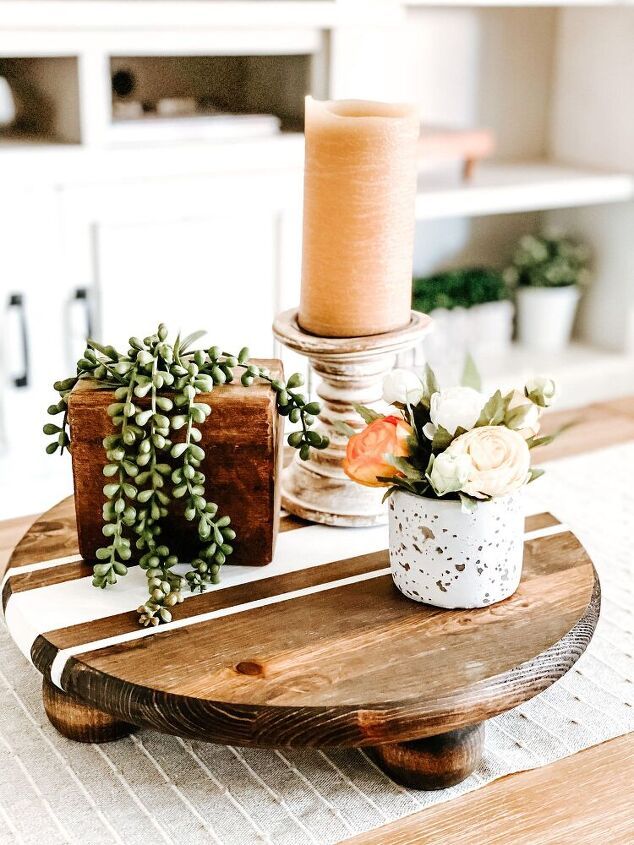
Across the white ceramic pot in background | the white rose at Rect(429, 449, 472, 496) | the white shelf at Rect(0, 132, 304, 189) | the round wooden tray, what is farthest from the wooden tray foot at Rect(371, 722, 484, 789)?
the white ceramic pot in background

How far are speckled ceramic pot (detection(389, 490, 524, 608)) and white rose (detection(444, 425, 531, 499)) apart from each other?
0.03 metres

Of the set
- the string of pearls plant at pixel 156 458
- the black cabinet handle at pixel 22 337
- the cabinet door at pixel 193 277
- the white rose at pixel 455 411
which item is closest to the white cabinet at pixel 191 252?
the cabinet door at pixel 193 277

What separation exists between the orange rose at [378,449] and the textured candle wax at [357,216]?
8.2 inches

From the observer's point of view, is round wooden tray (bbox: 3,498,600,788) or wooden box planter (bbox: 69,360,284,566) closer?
round wooden tray (bbox: 3,498,600,788)

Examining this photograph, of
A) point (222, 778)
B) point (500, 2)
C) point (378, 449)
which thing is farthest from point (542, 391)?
point (500, 2)

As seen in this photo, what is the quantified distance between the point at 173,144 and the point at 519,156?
126 cm

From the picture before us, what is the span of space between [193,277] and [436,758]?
1388 mm

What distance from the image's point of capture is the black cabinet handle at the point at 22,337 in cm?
202

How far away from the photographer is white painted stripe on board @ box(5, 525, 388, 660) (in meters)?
1.05

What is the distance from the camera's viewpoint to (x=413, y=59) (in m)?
2.80

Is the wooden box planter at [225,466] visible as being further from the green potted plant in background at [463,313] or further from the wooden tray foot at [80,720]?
the green potted plant in background at [463,313]

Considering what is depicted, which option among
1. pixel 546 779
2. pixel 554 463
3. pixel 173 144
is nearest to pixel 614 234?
pixel 554 463

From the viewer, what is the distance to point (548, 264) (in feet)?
9.48

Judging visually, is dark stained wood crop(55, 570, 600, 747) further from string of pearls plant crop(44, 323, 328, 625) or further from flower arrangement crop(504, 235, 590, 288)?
flower arrangement crop(504, 235, 590, 288)
